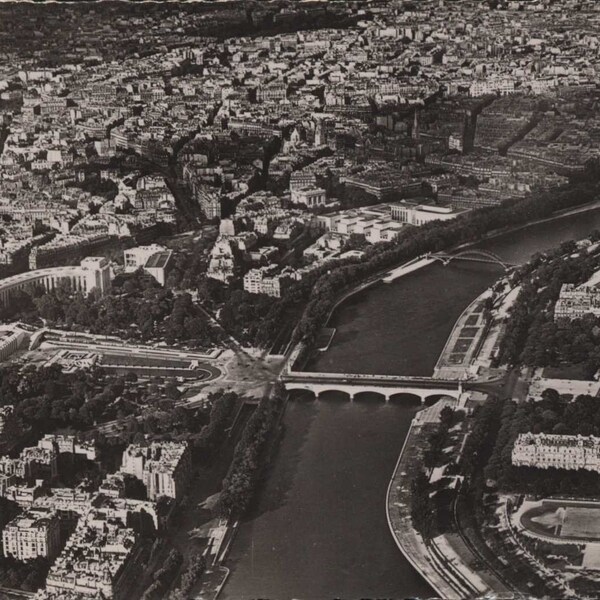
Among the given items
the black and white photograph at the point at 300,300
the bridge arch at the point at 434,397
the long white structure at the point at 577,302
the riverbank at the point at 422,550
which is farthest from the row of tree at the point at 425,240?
the riverbank at the point at 422,550

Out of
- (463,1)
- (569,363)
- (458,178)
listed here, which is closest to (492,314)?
(569,363)

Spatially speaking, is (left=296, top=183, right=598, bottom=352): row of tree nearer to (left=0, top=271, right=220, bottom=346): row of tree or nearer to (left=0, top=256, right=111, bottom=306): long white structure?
(left=0, top=271, right=220, bottom=346): row of tree

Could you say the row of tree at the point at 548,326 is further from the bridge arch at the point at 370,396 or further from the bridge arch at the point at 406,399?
the bridge arch at the point at 370,396

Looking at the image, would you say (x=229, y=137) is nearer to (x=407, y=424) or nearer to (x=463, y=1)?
(x=463, y=1)

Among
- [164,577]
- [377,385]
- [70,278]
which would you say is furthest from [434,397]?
[70,278]

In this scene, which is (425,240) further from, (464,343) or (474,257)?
(464,343)

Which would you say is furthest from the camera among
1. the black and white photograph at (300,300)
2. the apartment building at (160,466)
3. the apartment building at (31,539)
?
the apartment building at (160,466)
